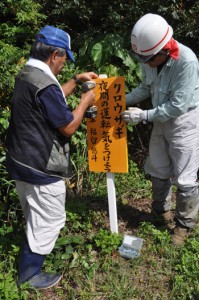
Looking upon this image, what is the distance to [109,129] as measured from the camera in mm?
3115

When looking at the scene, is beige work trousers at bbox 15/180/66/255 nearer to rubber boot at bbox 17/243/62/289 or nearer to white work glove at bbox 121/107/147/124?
rubber boot at bbox 17/243/62/289

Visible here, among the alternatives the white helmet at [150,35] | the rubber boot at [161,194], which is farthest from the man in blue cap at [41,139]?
the rubber boot at [161,194]

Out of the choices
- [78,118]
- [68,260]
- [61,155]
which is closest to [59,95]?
[78,118]

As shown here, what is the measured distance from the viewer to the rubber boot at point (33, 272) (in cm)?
282

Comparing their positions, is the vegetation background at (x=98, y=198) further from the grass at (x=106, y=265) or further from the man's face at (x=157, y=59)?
the man's face at (x=157, y=59)

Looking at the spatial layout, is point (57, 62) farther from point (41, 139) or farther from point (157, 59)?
point (157, 59)

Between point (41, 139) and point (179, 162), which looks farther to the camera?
point (179, 162)

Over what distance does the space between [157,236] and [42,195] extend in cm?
131

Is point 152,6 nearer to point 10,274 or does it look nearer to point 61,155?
point 61,155

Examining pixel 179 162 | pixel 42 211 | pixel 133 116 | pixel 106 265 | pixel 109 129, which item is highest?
pixel 133 116

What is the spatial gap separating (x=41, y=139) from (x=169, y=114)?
1075 mm

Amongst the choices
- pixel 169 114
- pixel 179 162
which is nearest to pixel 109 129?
pixel 169 114

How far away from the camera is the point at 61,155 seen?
2711 millimetres

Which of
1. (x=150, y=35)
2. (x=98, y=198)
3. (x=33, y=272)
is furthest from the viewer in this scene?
(x=98, y=198)
